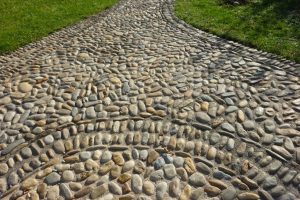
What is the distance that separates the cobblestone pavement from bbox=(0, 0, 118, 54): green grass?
1.61 m

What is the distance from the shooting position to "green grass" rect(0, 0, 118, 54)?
11570mm

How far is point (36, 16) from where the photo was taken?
13.5m

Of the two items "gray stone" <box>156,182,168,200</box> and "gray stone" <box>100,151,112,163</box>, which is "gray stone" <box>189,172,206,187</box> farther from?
"gray stone" <box>100,151,112,163</box>

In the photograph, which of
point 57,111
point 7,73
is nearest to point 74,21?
point 7,73

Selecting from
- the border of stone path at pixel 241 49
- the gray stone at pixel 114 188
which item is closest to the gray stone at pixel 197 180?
the gray stone at pixel 114 188

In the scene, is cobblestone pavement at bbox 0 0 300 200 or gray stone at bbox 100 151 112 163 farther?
gray stone at bbox 100 151 112 163

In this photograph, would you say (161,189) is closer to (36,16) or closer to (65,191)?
(65,191)

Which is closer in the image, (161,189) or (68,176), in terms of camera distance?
(161,189)

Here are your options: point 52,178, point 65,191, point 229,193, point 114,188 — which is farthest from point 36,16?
point 229,193

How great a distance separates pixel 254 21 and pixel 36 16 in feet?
27.7

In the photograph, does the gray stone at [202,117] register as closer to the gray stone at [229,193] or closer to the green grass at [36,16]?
the gray stone at [229,193]

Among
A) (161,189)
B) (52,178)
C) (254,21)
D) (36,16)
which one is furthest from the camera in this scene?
(36,16)

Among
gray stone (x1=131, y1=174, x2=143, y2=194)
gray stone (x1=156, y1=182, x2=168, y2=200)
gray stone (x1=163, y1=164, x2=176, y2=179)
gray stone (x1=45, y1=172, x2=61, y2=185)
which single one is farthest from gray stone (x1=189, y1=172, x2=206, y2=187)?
gray stone (x1=45, y1=172, x2=61, y2=185)

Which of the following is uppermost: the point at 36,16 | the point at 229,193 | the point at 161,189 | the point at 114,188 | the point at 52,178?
the point at 229,193
